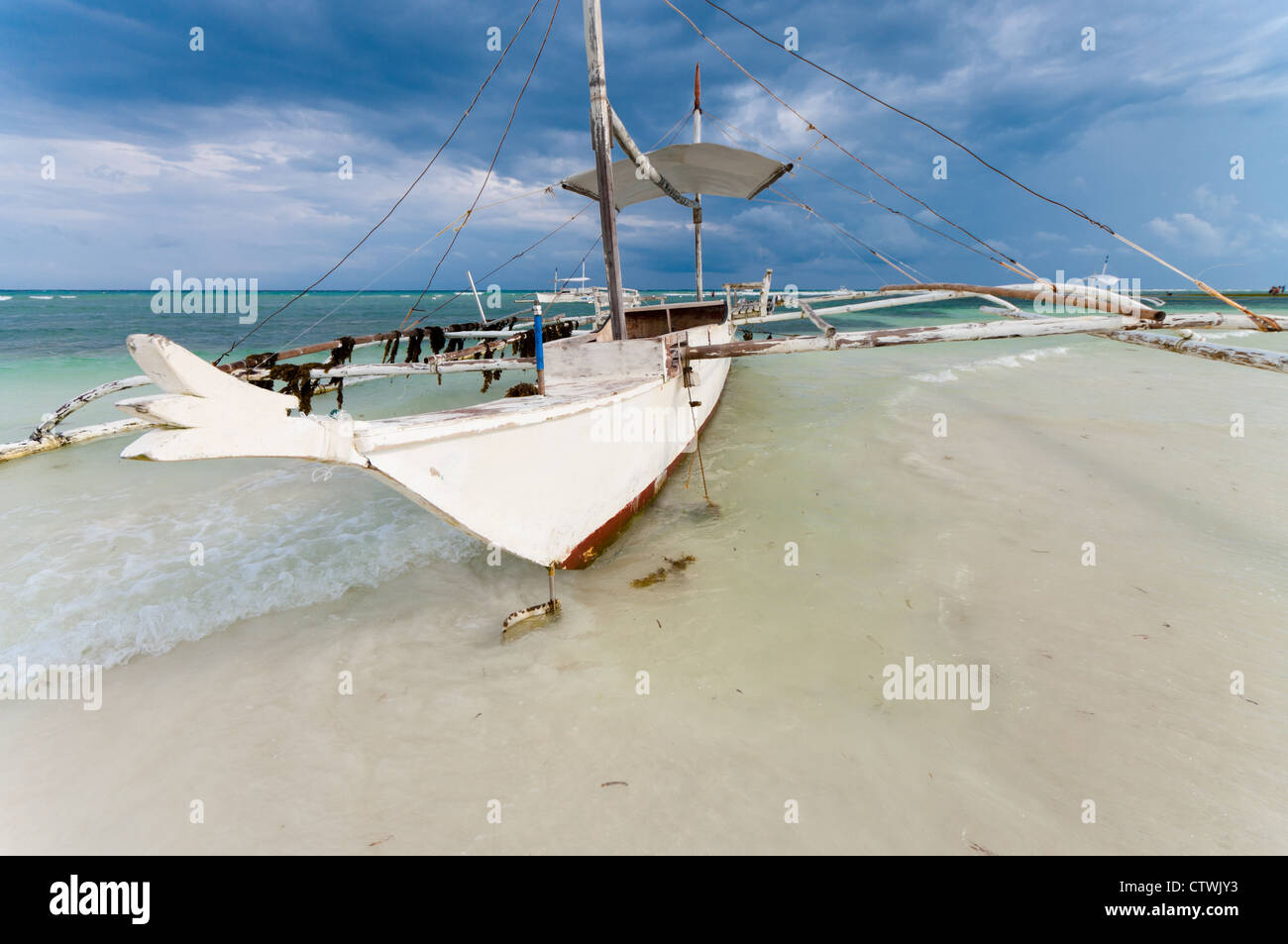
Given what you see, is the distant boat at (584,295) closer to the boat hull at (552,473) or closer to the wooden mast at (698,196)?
the wooden mast at (698,196)

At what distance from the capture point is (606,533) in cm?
444

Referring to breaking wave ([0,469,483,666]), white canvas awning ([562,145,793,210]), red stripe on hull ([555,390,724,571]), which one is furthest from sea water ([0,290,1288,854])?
white canvas awning ([562,145,793,210])

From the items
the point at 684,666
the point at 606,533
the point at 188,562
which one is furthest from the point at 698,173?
the point at 188,562

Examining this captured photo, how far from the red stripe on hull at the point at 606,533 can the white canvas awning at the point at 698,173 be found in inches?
192

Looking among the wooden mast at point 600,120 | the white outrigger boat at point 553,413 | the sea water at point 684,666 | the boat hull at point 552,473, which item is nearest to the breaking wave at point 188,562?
the sea water at point 684,666

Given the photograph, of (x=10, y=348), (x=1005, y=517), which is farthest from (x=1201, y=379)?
(x=10, y=348)

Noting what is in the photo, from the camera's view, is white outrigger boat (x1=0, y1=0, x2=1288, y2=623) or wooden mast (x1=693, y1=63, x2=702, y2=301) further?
wooden mast (x1=693, y1=63, x2=702, y2=301)

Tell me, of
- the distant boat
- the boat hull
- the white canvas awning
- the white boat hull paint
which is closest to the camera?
the white boat hull paint

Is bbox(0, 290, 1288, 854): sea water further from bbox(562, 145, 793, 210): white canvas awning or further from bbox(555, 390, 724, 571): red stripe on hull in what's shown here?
bbox(562, 145, 793, 210): white canvas awning

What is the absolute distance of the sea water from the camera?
2.15 metres

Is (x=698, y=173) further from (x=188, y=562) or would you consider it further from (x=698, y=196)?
(x=188, y=562)

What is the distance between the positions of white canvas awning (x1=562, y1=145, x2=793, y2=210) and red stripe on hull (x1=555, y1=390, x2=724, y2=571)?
16.0 feet
